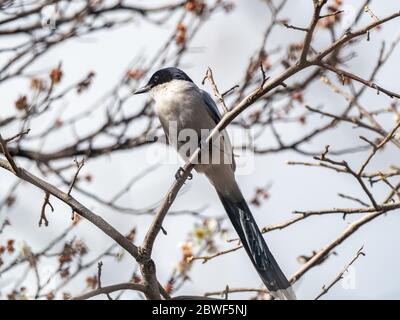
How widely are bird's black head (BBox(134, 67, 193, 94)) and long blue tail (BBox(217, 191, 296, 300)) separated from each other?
3.04ft

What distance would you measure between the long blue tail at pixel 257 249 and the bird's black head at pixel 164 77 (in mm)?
928

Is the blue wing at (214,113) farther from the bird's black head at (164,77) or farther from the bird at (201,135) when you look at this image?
A: the bird's black head at (164,77)

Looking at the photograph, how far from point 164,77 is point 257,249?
5.20 feet

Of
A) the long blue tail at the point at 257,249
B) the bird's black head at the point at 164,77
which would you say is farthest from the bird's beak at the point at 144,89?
the long blue tail at the point at 257,249

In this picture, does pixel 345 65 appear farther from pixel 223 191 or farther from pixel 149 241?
pixel 149 241

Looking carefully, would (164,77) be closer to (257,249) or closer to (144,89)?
(144,89)

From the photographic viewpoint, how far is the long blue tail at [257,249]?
11.1 ft

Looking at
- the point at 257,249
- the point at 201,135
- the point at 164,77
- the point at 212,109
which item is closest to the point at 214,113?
the point at 212,109

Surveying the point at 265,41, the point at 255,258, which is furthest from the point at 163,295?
the point at 265,41

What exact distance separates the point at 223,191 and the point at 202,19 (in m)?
1.52

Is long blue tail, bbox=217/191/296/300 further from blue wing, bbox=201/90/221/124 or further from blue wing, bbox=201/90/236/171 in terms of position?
blue wing, bbox=201/90/221/124

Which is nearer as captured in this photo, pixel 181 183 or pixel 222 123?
pixel 222 123
